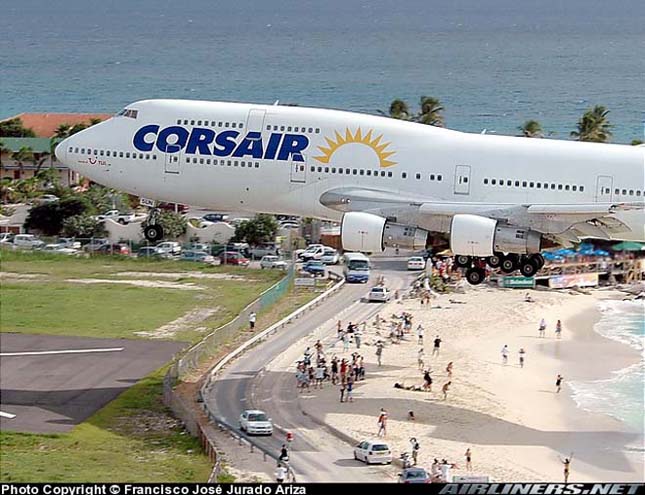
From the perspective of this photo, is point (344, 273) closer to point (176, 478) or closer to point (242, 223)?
point (242, 223)

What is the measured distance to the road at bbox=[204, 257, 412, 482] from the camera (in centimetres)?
4688

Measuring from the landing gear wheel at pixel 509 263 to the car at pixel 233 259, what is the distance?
103 feet

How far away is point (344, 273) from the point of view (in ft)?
272

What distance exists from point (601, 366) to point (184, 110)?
3043 centimetres

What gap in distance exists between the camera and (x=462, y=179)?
49.8 meters

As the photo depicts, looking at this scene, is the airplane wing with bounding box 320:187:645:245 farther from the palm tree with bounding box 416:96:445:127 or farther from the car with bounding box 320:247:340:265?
the palm tree with bounding box 416:96:445:127

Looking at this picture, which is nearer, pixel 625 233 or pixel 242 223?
pixel 625 233

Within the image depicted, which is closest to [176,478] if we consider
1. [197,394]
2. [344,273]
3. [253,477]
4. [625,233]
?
[253,477]

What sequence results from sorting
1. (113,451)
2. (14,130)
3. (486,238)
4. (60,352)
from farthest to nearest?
(14,130) < (60,352) < (486,238) < (113,451)

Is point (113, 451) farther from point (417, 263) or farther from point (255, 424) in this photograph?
point (417, 263)

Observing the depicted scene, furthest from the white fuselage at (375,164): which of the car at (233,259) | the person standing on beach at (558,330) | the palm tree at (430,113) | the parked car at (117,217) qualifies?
the palm tree at (430,113)

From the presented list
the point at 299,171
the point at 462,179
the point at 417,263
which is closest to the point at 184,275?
the point at 417,263

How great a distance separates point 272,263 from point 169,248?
6.74 metres

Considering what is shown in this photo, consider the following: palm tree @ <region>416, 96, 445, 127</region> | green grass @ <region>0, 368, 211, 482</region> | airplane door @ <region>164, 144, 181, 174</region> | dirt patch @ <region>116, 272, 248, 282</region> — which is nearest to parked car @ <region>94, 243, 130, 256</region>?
dirt patch @ <region>116, 272, 248, 282</region>
